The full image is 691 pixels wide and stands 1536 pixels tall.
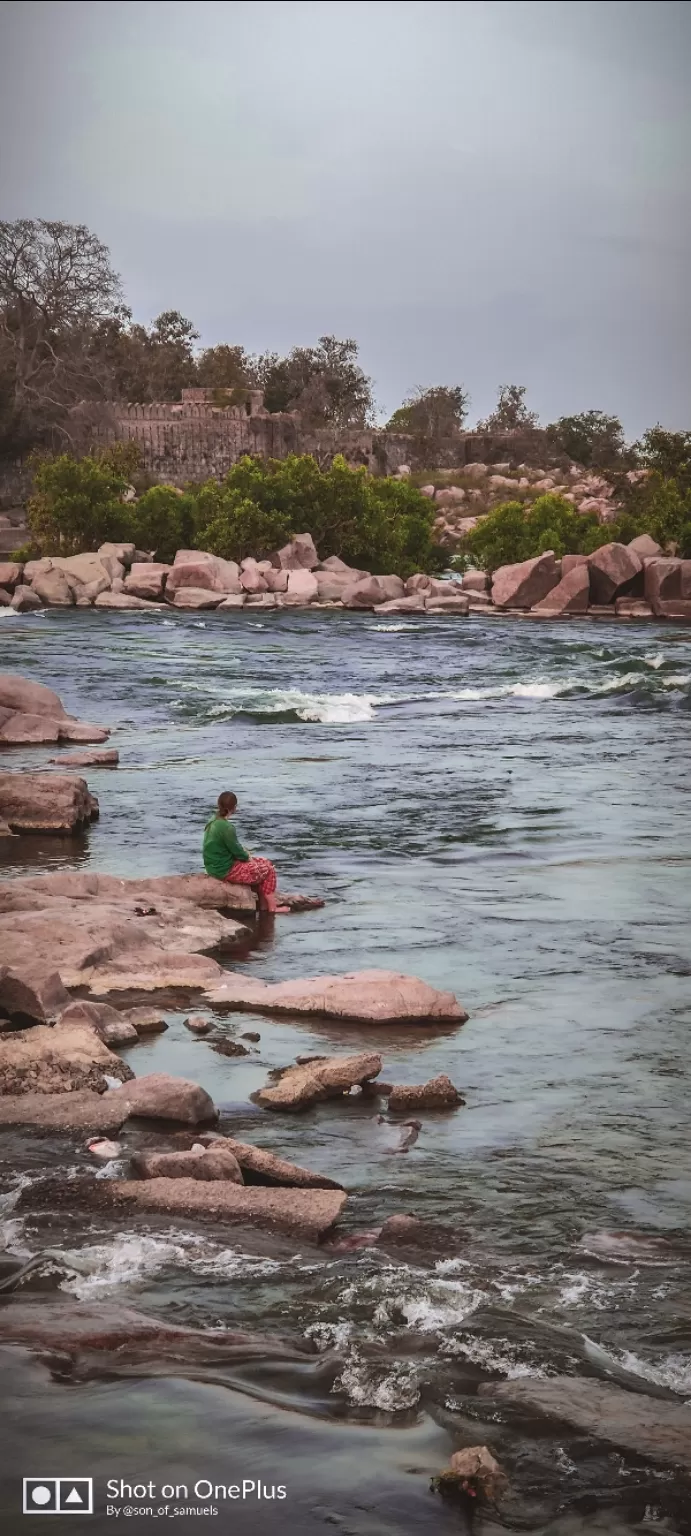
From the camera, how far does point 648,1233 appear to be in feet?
23.1

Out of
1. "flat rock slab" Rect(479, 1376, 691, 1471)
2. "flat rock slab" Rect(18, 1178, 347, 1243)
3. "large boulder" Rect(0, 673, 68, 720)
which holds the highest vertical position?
"large boulder" Rect(0, 673, 68, 720)

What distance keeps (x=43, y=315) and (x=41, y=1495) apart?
207ft

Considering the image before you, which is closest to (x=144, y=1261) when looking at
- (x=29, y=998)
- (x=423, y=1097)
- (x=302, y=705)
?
(x=423, y=1097)

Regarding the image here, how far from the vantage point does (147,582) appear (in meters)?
44.2

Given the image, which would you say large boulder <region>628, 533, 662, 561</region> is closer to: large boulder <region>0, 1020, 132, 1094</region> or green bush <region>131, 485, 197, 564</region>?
green bush <region>131, 485, 197, 564</region>

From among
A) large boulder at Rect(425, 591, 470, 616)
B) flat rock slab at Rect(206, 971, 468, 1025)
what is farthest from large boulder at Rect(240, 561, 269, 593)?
flat rock slab at Rect(206, 971, 468, 1025)

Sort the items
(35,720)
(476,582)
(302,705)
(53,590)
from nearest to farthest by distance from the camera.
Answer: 1. (35,720)
2. (302,705)
3. (53,590)
4. (476,582)

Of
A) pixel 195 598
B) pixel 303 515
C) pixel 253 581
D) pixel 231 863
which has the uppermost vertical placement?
pixel 303 515

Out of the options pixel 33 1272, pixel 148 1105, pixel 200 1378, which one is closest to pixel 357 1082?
pixel 148 1105

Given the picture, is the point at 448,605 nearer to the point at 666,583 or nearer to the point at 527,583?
the point at 527,583

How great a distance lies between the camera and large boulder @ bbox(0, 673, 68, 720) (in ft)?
72.3

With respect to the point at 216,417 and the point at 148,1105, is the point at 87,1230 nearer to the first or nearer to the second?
the point at 148,1105

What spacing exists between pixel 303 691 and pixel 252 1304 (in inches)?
865

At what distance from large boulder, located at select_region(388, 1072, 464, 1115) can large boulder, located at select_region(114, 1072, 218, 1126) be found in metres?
0.99
